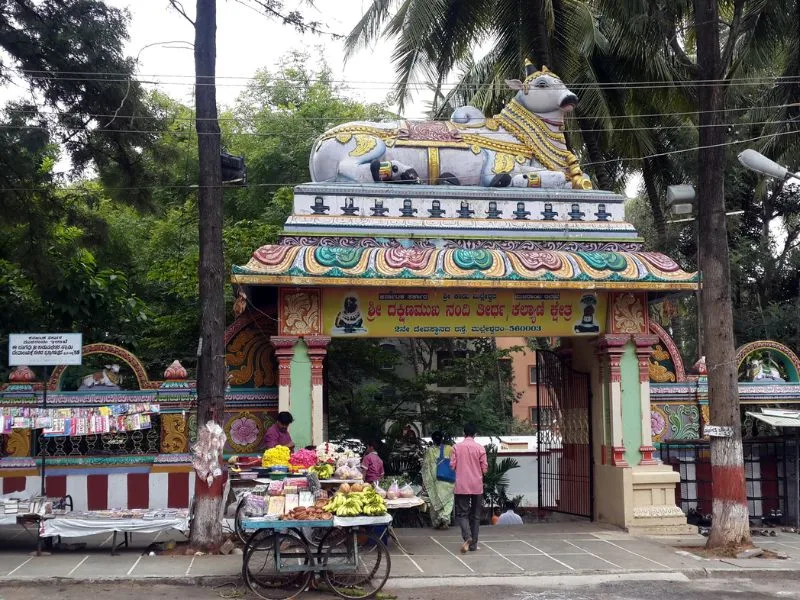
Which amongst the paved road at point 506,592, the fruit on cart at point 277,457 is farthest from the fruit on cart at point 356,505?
the fruit on cart at point 277,457

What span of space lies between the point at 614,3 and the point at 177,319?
33.2ft

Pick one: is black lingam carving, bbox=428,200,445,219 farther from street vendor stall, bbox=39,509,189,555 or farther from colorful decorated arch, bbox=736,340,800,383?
street vendor stall, bbox=39,509,189,555

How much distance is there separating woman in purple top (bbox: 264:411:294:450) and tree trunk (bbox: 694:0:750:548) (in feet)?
18.1

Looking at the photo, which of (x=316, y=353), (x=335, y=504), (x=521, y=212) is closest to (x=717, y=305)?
(x=521, y=212)

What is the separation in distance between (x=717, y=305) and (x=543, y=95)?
4.28 metres

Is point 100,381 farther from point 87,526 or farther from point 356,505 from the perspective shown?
point 356,505

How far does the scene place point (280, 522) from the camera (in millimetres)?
8742

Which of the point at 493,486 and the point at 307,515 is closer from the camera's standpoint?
the point at 307,515

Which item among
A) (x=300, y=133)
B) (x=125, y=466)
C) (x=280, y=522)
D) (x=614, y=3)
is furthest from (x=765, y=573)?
(x=300, y=133)

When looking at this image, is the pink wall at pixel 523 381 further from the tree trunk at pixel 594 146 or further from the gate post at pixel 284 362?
the gate post at pixel 284 362

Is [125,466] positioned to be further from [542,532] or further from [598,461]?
[598,461]

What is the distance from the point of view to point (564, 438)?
1489cm

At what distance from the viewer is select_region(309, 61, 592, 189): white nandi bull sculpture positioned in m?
13.1

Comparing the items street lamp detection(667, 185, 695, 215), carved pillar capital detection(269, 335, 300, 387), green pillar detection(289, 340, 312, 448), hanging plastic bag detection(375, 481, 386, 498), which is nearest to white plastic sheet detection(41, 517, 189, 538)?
green pillar detection(289, 340, 312, 448)
